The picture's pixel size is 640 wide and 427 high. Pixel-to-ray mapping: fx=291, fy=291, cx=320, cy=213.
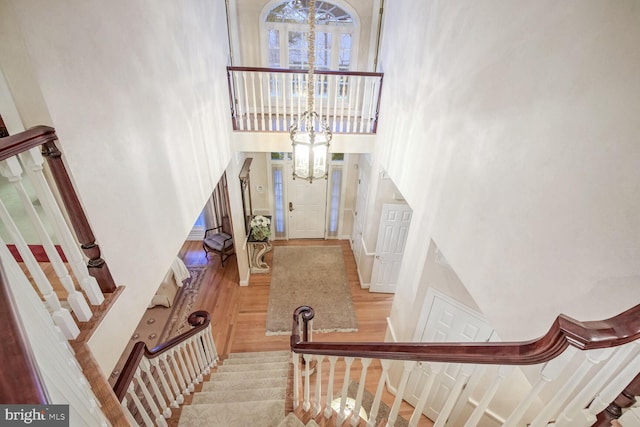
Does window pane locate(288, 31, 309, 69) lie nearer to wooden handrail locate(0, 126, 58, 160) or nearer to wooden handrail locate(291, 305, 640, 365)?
wooden handrail locate(0, 126, 58, 160)

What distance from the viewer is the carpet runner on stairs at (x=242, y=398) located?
2.20 metres

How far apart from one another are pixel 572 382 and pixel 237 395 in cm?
251

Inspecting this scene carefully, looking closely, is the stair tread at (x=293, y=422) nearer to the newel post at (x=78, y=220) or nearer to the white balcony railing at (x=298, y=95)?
the newel post at (x=78, y=220)

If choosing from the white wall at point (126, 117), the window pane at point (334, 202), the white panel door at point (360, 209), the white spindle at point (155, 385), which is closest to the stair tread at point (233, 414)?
the white spindle at point (155, 385)

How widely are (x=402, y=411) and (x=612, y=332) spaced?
3.29m

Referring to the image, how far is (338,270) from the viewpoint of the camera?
5684 millimetres

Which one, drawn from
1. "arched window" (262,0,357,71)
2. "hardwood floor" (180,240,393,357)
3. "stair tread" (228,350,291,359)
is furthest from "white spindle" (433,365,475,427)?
"arched window" (262,0,357,71)

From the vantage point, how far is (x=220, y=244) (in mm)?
5637

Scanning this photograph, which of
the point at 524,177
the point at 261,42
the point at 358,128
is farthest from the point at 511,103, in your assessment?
the point at 261,42

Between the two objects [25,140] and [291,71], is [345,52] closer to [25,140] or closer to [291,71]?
[291,71]

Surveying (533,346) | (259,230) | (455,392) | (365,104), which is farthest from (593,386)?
(259,230)

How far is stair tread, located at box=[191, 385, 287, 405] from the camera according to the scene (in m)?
2.51

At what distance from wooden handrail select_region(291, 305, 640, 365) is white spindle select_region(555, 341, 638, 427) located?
96mm

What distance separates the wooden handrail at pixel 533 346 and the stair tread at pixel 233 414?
1270 millimetres
